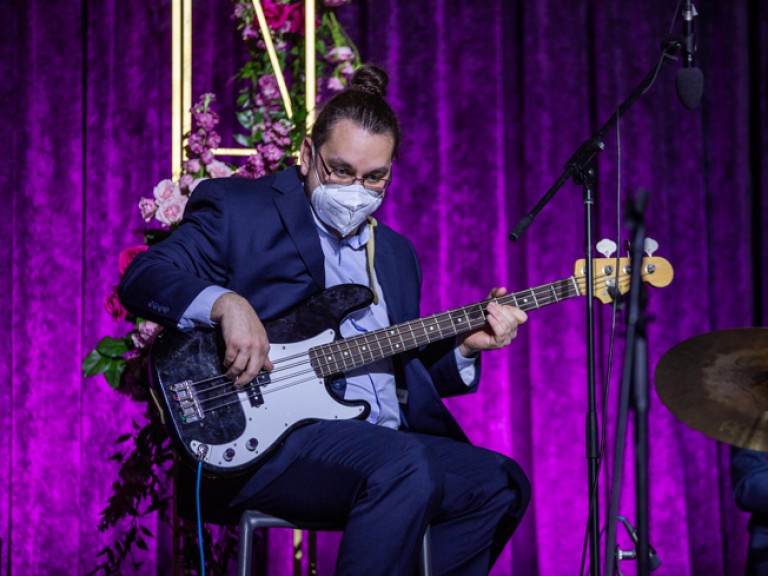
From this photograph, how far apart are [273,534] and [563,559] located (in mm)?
1037

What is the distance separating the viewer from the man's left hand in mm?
2078

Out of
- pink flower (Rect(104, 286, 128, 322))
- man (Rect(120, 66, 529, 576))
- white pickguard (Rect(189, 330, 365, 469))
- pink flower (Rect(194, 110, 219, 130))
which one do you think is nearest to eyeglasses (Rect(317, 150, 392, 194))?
man (Rect(120, 66, 529, 576))

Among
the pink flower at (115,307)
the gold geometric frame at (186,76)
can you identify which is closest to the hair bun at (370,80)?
the gold geometric frame at (186,76)

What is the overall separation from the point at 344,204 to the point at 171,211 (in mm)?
710

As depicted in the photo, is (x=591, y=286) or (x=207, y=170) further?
(x=207, y=170)

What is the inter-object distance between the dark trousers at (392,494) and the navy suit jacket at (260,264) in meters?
0.16

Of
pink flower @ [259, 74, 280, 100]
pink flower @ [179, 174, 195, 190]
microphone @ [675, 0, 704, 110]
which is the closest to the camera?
microphone @ [675, 0, 704, 110]

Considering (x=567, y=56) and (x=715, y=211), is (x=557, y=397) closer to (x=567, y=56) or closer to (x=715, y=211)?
(x=715, y=211)

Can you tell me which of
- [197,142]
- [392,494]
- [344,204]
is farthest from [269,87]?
[392,494]

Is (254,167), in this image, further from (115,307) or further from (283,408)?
(283,408)

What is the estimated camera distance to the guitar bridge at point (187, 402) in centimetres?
179

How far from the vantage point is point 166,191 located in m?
2.54

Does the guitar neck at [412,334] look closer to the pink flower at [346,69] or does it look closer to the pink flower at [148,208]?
the pink flower at [148,208]

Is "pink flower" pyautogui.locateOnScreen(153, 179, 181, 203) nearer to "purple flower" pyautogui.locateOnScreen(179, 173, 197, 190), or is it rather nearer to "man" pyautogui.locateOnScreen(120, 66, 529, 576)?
"purple flower" pyautogui.locateOnScreen(179, 173, 197, 190)
